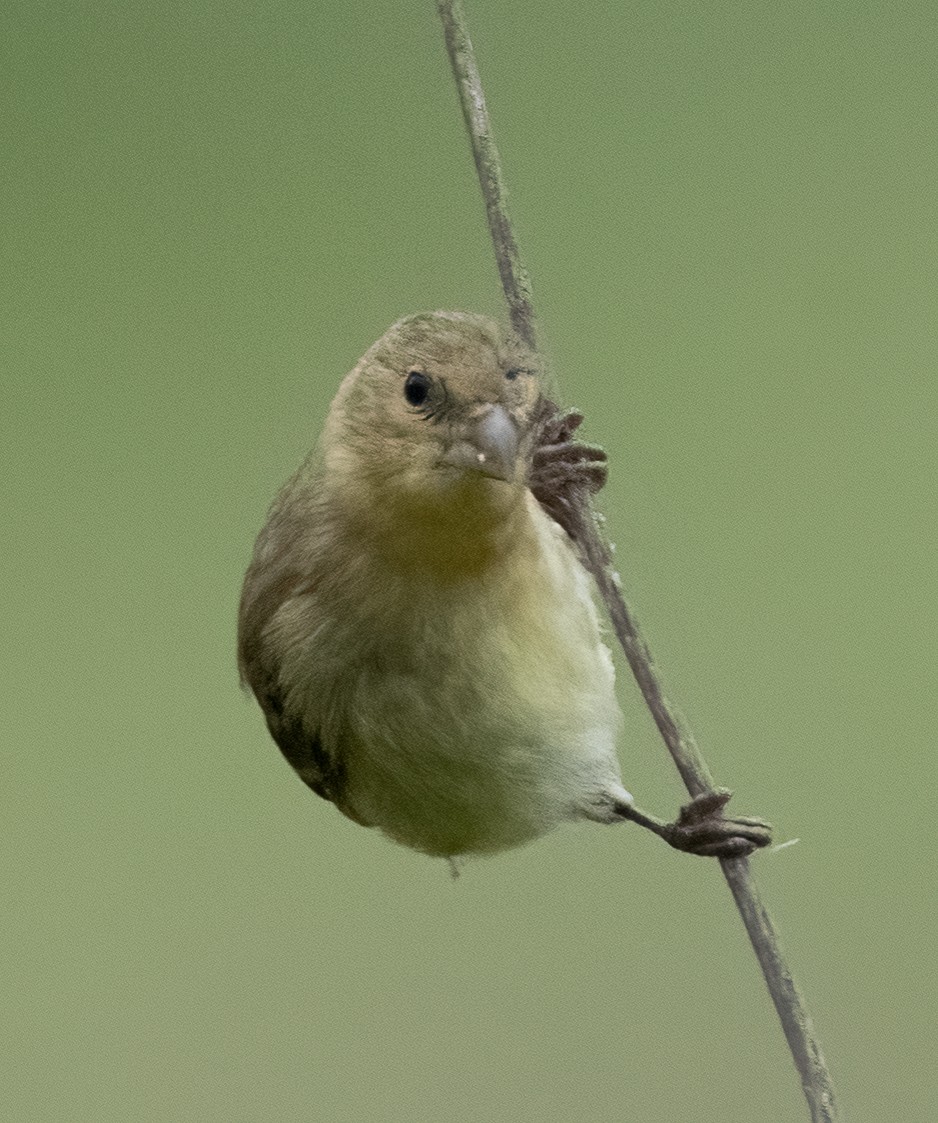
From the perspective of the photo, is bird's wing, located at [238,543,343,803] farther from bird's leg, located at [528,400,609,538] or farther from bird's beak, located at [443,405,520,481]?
bird's beak, located at [443,405,520,481]

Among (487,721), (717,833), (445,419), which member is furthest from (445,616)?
(717,833)

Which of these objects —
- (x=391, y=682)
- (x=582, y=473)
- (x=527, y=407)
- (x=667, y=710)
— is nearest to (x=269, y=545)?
(x=391, y=682)

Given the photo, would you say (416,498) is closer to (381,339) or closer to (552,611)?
(381,339)

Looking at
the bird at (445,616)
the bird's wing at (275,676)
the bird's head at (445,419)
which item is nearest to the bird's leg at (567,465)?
the bird at (445,616)

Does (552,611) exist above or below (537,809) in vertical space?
above

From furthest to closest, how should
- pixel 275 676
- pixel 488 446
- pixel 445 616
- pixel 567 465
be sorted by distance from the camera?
1. pixel 275 676
2. pixel 567 465
3. pixel 445 616
4. pixel 488 446

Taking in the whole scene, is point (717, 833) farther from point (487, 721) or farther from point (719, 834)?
point (487, 721)

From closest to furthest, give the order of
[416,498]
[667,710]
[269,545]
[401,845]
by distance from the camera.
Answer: [667,710] → [416,498] → [269,545] → [401,845]
